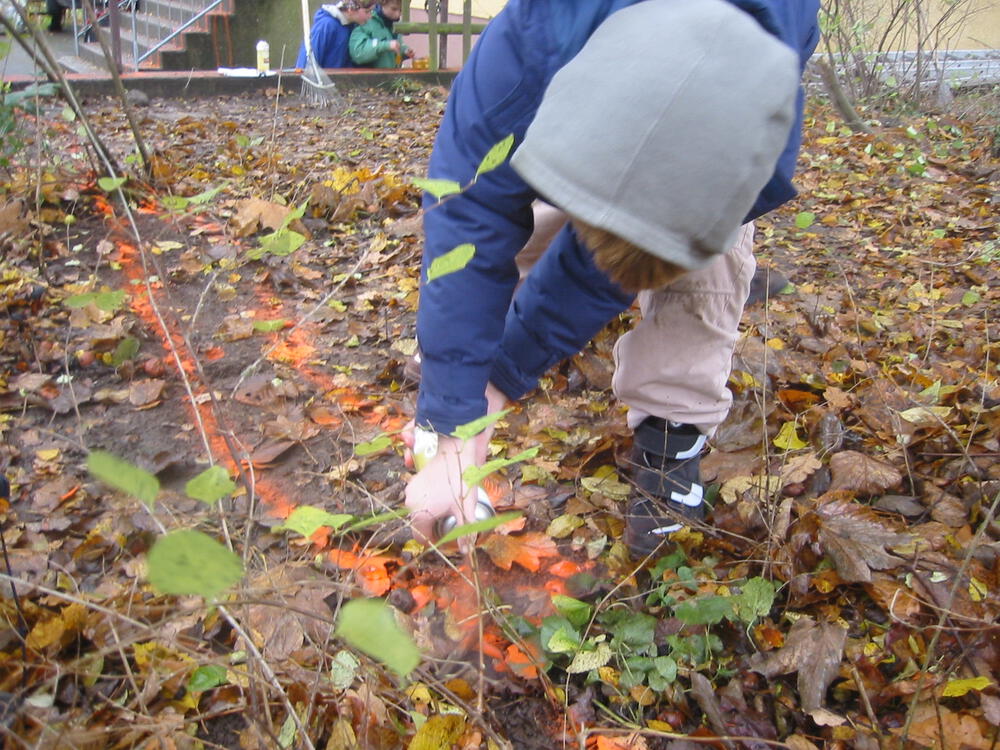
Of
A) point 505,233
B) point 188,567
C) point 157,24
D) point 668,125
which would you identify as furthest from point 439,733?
point 157,24

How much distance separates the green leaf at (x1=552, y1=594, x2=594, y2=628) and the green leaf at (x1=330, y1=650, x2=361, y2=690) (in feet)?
1.52

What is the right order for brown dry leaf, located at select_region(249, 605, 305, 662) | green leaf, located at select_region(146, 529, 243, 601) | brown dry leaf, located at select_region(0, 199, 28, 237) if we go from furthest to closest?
brown dry leaf, located at select_region(0, 199, 28, 237)
brown dry leaf, located at select_region(249, 605, 305, 662)
green leaf, located at select_region(146, 529, 243, 601)

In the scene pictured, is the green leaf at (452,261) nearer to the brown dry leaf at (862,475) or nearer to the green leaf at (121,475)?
the green leaf at (121,475)

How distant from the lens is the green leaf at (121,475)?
731mm

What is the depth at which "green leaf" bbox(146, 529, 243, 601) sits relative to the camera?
25.3 inches

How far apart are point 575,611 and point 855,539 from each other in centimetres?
65

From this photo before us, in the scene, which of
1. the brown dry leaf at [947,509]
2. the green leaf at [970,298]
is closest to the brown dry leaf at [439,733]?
the brown dry leaf at [947,509]

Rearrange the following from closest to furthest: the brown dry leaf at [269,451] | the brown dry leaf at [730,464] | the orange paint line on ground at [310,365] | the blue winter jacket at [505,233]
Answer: the blue winter jacket at [505,233], the brown dry leaf at [730,464], the brown dry leaf at [269,451], the orange paint line on ground at [310,365]

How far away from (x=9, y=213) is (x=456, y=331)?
248cm

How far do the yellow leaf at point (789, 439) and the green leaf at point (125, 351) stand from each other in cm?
201

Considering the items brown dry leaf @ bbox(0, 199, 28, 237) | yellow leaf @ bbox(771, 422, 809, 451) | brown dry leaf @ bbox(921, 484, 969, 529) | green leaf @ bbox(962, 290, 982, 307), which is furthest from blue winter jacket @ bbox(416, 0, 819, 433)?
brown dry leaf @ bbox(0, 199, 28, 237)

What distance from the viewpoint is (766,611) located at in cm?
158

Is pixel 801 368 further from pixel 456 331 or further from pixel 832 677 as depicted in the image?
pixel 456 331

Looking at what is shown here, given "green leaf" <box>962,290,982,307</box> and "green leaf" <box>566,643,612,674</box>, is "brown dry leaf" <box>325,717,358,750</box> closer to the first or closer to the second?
"green leaf" <box>566,643,612,674</box>
